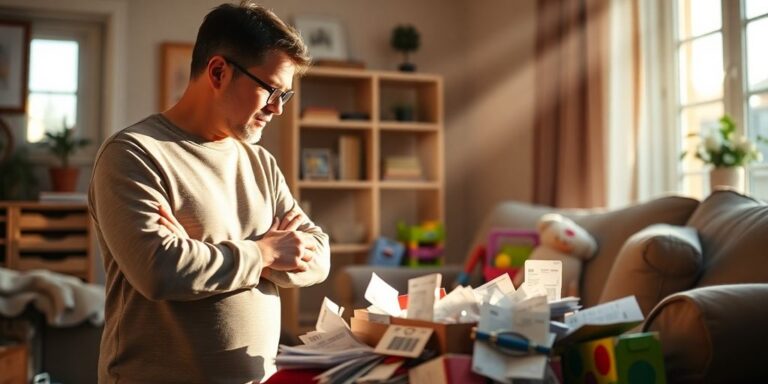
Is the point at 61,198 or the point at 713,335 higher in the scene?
the point at 61,198

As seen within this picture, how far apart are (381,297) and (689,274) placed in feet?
4.16

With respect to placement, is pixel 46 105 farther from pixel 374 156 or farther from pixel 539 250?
pixel 539 250

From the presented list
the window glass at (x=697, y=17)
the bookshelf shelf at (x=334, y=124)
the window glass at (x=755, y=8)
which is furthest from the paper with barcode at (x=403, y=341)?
the bookshelf shelf at (x=334, y=124)

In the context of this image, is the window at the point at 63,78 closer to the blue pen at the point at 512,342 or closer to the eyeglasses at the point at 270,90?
the eyeglasses at the point at 270,90

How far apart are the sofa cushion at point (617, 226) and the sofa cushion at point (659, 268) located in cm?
41

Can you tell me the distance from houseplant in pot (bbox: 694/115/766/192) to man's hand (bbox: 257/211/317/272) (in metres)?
2.01

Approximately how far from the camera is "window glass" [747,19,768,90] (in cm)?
307

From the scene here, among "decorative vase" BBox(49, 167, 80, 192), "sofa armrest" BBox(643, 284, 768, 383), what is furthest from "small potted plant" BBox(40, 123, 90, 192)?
"sofa armrest" BBox(643, 284, 768, 383)

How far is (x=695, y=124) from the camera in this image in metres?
3.45

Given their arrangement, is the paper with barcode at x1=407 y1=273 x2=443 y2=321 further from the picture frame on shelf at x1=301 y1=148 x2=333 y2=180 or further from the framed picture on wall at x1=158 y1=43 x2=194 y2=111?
the framed picture on wall at x1=158 y1=43 x2=194 y2=111

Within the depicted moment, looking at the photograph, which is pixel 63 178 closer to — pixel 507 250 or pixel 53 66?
pixel 53 66

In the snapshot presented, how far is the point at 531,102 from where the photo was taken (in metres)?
4.40

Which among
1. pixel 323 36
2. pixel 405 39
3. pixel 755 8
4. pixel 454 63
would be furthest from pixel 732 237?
pixel 454 63

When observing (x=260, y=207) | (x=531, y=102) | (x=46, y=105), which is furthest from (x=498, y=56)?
(x=260, y=207)
